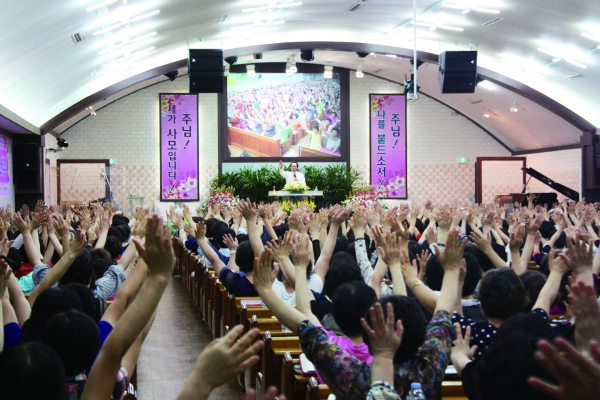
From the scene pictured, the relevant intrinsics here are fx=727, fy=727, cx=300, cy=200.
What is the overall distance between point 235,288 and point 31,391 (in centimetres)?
416

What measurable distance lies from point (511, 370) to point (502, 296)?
3.70ft

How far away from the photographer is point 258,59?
69.3 ft

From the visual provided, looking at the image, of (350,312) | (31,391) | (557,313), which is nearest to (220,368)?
(31,391)

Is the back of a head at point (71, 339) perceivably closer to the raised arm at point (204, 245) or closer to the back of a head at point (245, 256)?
the back of a head at point (245, 256)

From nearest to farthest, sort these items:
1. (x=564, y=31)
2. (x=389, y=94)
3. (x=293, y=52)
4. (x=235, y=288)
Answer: (x=235, y=288)
(x=564, y=31)
(x=293, y=52)
(x=389, y=94)

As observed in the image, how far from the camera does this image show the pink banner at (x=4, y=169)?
612 inches

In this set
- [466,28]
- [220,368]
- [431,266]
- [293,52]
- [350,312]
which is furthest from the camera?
[293,52]

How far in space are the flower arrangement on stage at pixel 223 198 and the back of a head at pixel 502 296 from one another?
13209 mm

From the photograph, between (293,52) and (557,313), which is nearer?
(557,313)

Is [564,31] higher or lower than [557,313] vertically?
higher

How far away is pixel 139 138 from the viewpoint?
2178cm

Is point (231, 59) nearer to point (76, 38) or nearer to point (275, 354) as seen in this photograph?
point (76, 38)

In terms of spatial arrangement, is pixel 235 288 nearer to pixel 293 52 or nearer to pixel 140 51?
pixel 140 51

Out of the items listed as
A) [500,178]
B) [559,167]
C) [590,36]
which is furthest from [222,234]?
[500,178]
